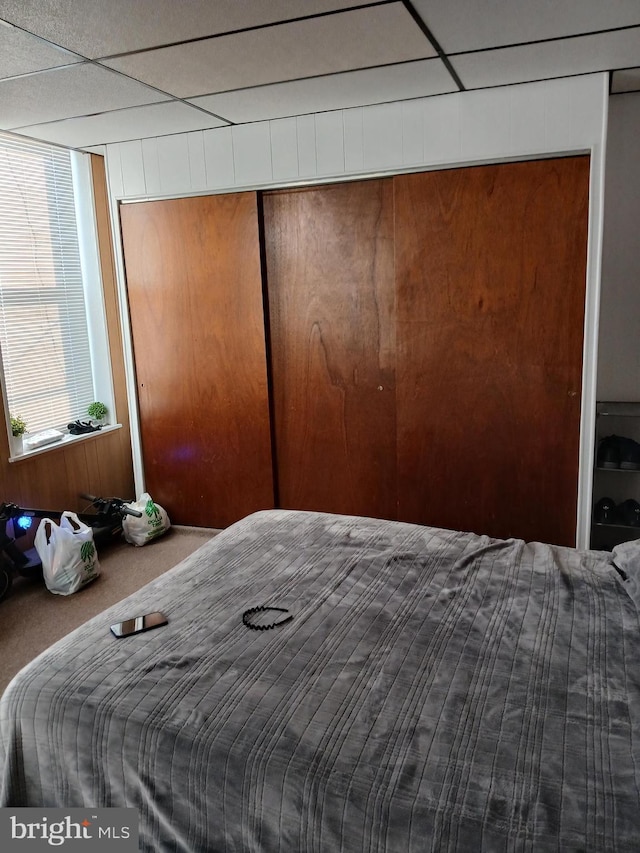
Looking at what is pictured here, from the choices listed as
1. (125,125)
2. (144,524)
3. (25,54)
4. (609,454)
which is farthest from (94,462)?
(609,454)

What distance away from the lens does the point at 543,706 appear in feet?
4.76

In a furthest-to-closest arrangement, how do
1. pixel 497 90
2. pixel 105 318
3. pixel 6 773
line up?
pixel 105 318, pixel 497 90, pixel 6 773

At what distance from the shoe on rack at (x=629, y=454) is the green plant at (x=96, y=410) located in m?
2.96

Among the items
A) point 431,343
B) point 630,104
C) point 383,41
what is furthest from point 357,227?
point 630,104

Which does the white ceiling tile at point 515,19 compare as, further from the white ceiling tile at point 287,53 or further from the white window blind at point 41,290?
the white window blind at point 41,290

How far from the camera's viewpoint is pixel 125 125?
344cm

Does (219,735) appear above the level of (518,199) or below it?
below

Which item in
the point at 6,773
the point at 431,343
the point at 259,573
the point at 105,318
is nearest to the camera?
the point at 6,773

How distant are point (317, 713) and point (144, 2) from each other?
1998 mm

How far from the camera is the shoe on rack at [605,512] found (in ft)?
11.4

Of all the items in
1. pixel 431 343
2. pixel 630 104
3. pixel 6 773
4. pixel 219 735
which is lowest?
pixel 6 773

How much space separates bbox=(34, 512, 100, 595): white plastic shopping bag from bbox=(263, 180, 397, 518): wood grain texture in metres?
1.20

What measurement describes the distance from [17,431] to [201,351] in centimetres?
107

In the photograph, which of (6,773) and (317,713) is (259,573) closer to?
(317,713)
